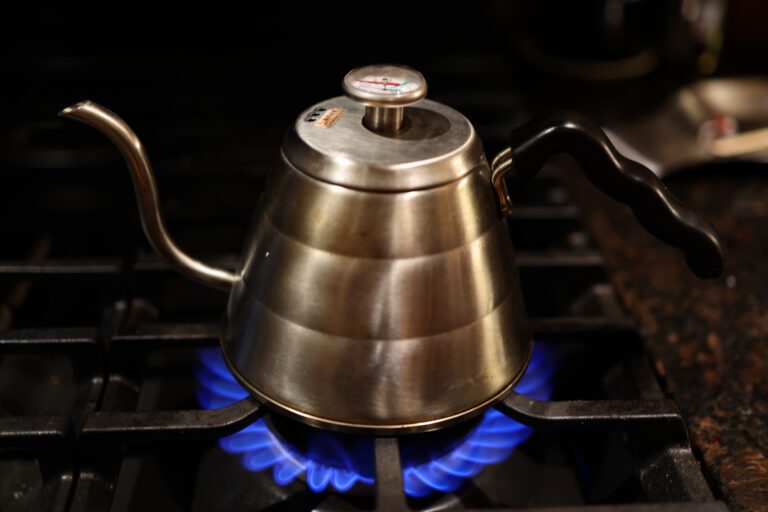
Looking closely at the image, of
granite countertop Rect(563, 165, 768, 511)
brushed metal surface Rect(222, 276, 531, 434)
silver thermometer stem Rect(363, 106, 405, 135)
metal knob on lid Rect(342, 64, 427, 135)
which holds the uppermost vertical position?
metal knob on lid Rect(342, 64, 427, 135)

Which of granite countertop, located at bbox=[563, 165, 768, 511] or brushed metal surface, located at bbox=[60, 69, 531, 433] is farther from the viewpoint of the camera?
granite countertop, located at bbox=[563, 165, 768, 511]

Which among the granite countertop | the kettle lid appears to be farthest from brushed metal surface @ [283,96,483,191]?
the granite countertop

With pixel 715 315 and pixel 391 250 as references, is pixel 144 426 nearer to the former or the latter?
pixel 391 250

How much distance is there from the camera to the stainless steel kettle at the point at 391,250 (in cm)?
49

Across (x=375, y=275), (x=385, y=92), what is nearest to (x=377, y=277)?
(x=375, y=275)

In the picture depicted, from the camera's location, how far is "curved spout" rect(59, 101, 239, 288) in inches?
20.6

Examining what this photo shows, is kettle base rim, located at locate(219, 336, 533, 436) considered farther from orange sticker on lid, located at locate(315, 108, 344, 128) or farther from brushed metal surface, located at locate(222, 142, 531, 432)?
orange sticker on lid, located at locate(315, 108, 344, 128)

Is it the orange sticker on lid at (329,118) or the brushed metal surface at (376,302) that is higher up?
the orange sticker on lid at (329,118)

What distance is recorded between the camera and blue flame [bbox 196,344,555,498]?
566 mm

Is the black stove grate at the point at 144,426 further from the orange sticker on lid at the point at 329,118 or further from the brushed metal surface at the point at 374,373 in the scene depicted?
the orange sticker on lid at the point at 329,118

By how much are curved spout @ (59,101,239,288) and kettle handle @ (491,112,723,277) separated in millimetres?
215

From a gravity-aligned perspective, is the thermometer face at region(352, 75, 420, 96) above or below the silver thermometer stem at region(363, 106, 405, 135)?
above

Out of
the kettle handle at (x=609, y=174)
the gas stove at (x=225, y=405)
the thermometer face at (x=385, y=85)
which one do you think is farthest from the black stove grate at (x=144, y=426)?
the thermometer face at (x=385, y=85)

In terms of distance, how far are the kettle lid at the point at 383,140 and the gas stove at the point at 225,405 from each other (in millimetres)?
173
